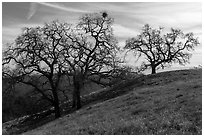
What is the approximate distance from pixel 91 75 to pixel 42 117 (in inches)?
385

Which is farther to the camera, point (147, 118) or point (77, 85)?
point (77, 85)

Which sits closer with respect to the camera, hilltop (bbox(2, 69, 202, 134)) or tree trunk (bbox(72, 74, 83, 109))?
hilltop (bbox(2, 69, 202, 134))

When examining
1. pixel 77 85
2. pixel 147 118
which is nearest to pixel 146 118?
pixel 147 118

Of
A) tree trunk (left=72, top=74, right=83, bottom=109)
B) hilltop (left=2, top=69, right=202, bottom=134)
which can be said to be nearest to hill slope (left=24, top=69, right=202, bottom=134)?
hilltop (left=2, top=69, right=202, bottom=134)

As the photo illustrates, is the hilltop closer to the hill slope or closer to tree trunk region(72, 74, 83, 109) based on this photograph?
the hill slope

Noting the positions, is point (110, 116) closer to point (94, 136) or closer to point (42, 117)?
point (94, 136)

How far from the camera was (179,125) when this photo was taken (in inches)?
716

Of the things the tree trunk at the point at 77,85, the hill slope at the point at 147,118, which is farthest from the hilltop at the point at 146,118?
the tree trunk at the point at 77,85

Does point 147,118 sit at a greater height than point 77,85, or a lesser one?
lesser

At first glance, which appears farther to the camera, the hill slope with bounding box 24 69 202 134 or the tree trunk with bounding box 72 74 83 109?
the tree trunk with bounding box 72 74 83 109

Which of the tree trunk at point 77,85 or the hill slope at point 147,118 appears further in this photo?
the tree trunk at point 77,85

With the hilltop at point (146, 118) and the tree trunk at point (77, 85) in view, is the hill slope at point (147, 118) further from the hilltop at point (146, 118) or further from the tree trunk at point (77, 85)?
the tree trunk at point (77, 85)

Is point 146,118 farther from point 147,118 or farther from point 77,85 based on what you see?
point 77,85

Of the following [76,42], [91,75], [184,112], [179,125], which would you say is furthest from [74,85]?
[179,125]
